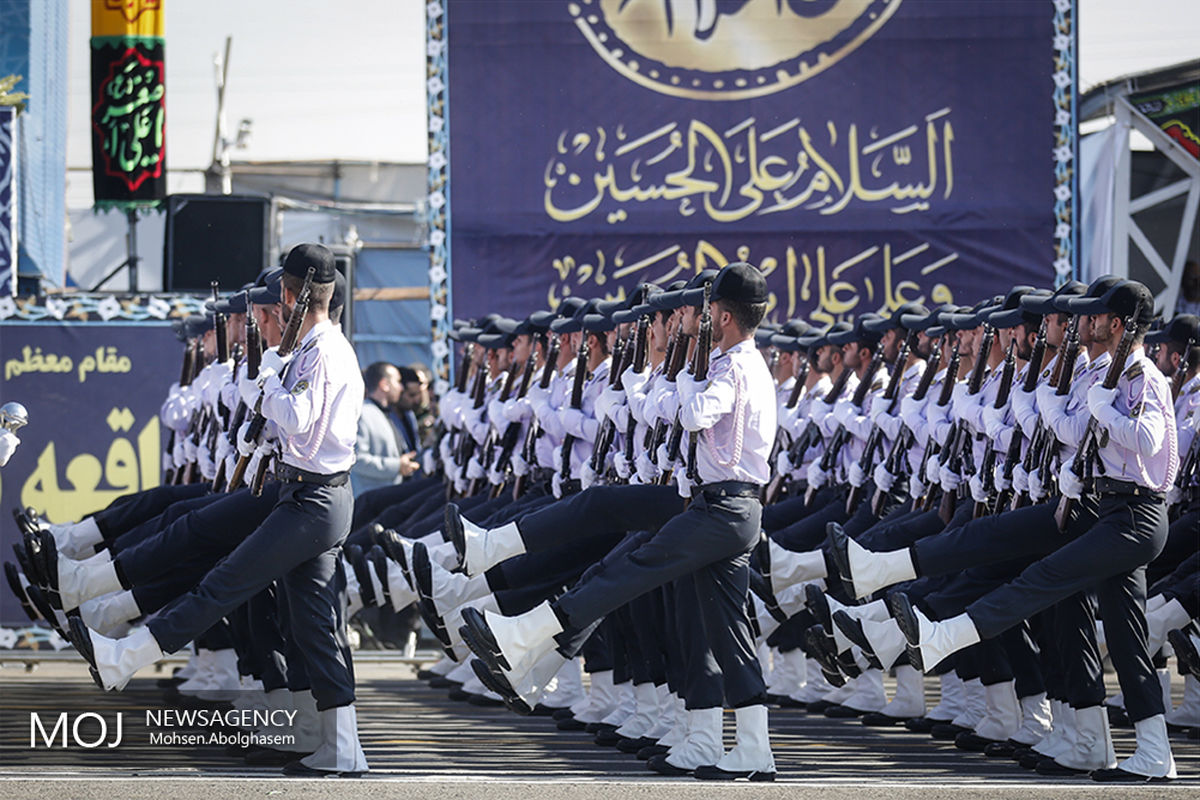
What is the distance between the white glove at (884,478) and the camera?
9250 millimetres

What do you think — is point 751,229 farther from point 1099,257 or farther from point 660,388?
point 660,388

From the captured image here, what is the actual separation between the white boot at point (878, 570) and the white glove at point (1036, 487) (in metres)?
0.56

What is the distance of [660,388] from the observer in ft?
24.5

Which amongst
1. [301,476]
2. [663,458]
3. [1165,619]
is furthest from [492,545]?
[1165,619]

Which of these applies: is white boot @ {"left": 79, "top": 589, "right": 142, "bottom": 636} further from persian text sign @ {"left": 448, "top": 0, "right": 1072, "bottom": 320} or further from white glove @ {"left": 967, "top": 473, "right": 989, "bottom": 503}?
persian text sign @ {"left": 448, "top": 0, "right": 1072, "bottom": 320}

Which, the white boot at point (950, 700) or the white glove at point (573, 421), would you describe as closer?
the white boot at point (950, 700)

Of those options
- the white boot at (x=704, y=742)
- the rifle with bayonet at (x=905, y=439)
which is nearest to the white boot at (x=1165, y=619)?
the rifle with bayonet at (x=905, y=439)

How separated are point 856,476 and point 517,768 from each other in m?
3.04

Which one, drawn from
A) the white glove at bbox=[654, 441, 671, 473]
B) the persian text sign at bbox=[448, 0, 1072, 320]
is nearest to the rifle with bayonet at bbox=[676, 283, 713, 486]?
the white glove at bbox=[654, 441, 671, 473]

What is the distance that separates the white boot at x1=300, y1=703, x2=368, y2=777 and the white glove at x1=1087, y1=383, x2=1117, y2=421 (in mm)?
2976

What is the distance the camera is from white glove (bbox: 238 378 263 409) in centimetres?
733

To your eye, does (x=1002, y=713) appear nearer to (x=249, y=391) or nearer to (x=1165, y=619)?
(x=1165, y=619)

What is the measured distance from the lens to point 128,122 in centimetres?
1300

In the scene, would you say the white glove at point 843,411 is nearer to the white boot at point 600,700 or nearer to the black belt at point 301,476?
the white boot at point 600,700
